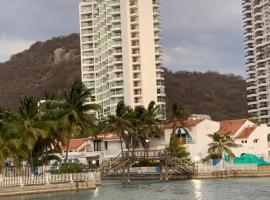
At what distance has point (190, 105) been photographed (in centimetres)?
18588

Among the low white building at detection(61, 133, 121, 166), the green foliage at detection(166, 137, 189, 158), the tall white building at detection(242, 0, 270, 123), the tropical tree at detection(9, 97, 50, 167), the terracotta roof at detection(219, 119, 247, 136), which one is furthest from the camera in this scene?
the tall white building at detection(242, 0, 270, 123)

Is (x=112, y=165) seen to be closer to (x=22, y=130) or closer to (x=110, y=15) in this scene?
(x=22, y=130)

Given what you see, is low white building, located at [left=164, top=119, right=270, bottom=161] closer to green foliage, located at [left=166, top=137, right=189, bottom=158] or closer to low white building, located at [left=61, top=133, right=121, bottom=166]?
green foliage, located at [left=166, top=137, right=189, bottom=158]

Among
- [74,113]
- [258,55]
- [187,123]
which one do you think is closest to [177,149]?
[187,123]

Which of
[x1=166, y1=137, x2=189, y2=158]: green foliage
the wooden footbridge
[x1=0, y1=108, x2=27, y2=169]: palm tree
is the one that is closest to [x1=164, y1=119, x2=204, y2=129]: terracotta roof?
[x1=166, y1=137, x2=189, y2=158]: green foliage

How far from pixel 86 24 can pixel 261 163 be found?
100302 mm

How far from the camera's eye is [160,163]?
8138 cm

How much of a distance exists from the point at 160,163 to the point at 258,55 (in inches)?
4122

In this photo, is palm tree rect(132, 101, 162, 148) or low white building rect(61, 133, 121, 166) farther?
low white building rect(61, 133, 121, 166)

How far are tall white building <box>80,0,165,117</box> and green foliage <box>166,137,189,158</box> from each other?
59897 millimetres

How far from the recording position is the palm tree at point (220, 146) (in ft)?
276

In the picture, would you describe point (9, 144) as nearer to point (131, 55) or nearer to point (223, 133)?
point (223, 133)

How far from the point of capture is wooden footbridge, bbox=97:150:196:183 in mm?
78750

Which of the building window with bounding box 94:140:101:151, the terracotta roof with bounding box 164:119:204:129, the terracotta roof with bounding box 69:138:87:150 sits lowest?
the building window with bounding box 94:140:101:151
